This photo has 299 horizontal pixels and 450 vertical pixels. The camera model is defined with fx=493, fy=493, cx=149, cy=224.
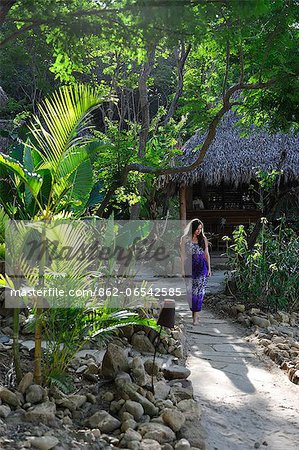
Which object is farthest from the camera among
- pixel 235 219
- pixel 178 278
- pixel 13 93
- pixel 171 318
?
pixel 13 93

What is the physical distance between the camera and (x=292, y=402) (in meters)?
3.93

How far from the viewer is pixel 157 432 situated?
2.96m

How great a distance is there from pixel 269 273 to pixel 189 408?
371 centimetres

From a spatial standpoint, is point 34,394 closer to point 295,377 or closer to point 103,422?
point 103,422

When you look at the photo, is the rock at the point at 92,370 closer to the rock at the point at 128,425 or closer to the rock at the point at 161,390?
the rock at the point at 161,390

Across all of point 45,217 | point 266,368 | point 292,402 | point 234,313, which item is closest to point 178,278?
point 234,313

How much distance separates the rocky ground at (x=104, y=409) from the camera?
9.18 ft

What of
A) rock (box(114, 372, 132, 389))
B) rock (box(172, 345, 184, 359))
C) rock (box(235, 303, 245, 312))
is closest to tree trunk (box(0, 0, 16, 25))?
rock (box(114, 372, 132, 389))

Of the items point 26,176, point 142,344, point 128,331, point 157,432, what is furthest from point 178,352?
point 26,176

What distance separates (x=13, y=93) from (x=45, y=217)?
16.4m

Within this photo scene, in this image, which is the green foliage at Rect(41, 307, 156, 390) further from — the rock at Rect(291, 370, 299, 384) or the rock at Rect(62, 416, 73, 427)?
the rock at Rect(291, 370, 299, 384)

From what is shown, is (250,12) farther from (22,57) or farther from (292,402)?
(22,57)

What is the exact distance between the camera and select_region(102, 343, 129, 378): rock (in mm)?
3621

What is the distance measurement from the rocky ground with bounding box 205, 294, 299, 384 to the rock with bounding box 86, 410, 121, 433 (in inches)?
78.3
